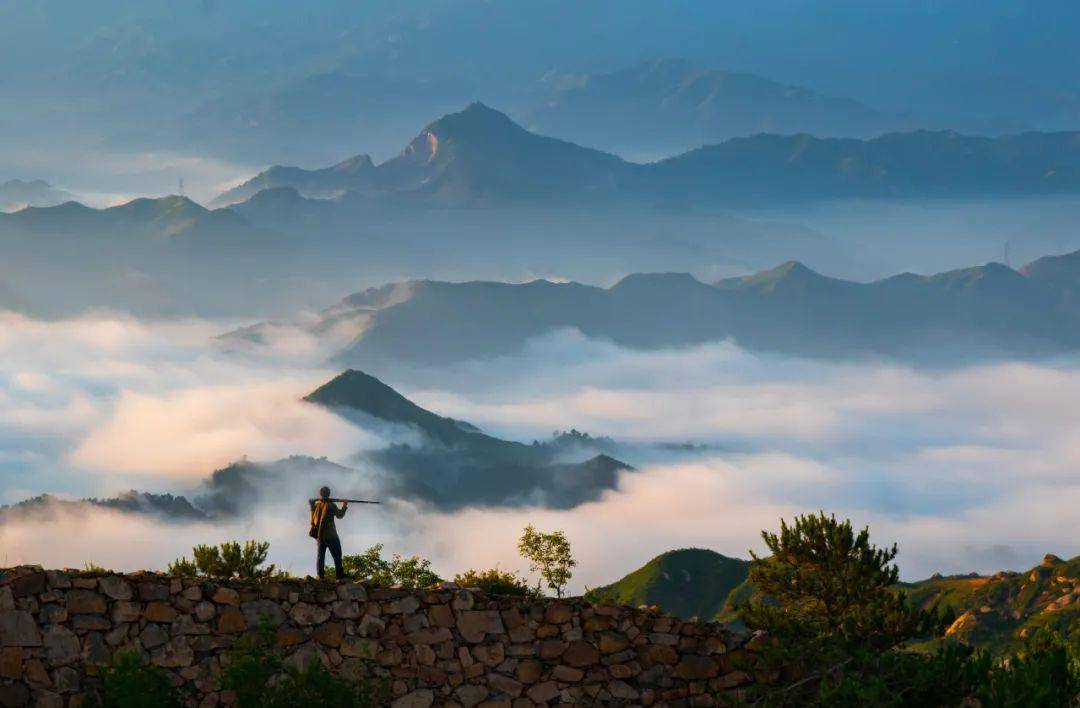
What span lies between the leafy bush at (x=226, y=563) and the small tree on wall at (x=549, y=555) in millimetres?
8829

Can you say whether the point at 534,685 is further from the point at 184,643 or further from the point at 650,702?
the point at 184,643

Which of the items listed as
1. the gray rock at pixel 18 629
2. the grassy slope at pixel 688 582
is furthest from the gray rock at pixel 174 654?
the grassy slope at pixel 688 582

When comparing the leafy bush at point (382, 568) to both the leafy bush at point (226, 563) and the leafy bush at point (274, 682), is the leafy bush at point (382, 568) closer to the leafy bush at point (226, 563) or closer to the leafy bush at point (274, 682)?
the leafy bush at point (226, 563)

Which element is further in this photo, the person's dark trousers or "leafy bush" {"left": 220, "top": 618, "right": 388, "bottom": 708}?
the person's dark trousers

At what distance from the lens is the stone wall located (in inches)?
984

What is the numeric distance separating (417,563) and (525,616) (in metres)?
13.6

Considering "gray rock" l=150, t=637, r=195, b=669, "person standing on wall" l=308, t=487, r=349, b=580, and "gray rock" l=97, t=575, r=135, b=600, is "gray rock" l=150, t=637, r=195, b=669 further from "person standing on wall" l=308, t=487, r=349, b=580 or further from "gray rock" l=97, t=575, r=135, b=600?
"person standing on wall" l=308, t=487, r=349, b=580

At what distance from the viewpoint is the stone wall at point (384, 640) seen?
25000 mm

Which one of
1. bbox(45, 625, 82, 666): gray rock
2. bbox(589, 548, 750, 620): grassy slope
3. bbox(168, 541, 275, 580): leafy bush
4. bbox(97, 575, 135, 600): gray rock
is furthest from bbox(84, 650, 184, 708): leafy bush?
bbox(589, 548, 750, 620): grassy slope

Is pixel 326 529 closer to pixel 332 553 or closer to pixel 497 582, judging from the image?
pixel 332 553

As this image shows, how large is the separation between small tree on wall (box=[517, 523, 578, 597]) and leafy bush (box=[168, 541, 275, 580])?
348 inches

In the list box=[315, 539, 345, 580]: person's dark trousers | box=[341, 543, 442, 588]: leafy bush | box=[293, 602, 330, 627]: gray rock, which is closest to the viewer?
box=[293, 602, 330, 627]: gray rock

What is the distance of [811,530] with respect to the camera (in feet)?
96.4

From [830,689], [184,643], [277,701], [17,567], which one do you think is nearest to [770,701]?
[830,689]
